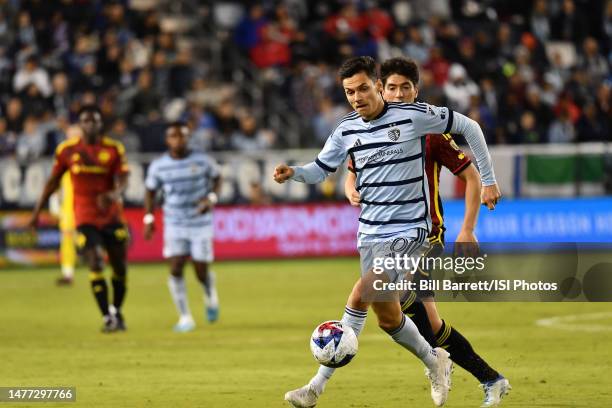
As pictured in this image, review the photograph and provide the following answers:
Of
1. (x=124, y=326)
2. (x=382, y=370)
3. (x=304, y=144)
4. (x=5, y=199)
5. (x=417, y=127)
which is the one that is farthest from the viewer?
(x=304, y=144)

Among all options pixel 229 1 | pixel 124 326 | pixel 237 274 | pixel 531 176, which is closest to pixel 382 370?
pixel 124 326

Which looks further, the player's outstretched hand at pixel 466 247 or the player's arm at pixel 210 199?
the player's arm at pixel 210 199

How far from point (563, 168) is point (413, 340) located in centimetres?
1661

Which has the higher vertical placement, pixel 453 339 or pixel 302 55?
pixel 302 55

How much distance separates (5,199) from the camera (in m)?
23.3

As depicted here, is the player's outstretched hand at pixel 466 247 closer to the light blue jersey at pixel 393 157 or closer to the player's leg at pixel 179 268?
the light blue jersey at pixel 393 157

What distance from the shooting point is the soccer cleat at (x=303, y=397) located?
8.32 meters

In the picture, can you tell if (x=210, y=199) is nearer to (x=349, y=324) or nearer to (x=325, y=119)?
(x=349, y=324)

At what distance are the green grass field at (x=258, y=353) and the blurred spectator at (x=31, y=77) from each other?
20.3ft

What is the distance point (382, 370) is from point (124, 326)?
4.54 meters

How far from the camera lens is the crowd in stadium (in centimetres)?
2467

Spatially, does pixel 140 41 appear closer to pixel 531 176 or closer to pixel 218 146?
pixel 218 146

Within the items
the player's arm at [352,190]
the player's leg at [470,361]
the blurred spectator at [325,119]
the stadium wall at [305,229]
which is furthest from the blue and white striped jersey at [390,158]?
the blurred spectator at [325,119]

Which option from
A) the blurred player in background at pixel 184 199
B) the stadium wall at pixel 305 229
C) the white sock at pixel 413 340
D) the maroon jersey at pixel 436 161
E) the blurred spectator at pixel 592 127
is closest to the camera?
the white sock at pixel 413 340
